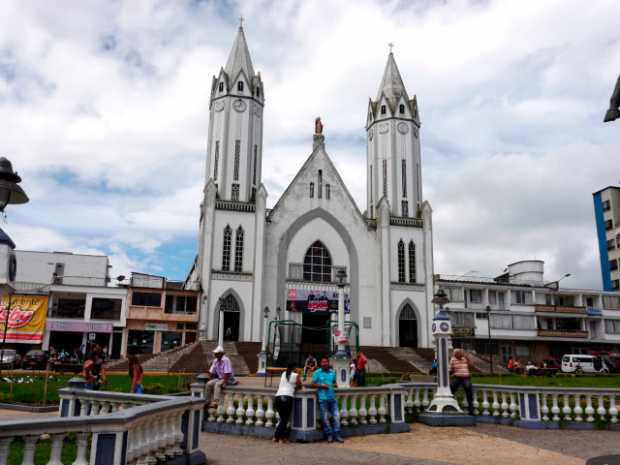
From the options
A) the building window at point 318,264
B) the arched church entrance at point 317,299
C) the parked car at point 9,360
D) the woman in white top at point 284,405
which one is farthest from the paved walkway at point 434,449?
the building window at point 318,264

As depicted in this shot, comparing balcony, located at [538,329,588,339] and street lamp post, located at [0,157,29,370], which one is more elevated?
balcony, located at [538,329,588,339]

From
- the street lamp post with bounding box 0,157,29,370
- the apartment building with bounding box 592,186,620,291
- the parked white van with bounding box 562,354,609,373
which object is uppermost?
the apartment building with bounding box 592,186,620,291

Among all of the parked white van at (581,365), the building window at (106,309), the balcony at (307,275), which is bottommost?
the parked white van at (581,365)

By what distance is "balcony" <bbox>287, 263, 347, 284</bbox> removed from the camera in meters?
45.9

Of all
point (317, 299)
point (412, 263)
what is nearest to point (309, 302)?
point (317, 299)

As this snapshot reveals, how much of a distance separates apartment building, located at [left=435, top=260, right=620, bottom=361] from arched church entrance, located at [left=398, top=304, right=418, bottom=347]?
4.39 meters

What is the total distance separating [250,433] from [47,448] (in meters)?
3.76

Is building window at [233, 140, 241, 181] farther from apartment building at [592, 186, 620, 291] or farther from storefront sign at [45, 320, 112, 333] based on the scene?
apartment building at [592, 186, 620, 291]

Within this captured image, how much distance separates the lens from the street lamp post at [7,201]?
23.4ft

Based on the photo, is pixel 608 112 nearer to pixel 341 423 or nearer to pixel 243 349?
pixel 341 423

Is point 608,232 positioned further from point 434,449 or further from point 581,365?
point 434,449

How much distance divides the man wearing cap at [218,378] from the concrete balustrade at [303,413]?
0.53ft

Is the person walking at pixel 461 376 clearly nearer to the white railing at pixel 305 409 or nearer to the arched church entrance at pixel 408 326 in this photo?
the white railing at pixel 305 409

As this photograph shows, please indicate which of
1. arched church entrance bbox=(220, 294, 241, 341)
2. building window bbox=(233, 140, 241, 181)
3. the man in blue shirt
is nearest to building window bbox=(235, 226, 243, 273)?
arched church entrance bbox=(220, 294, 241, 341)
